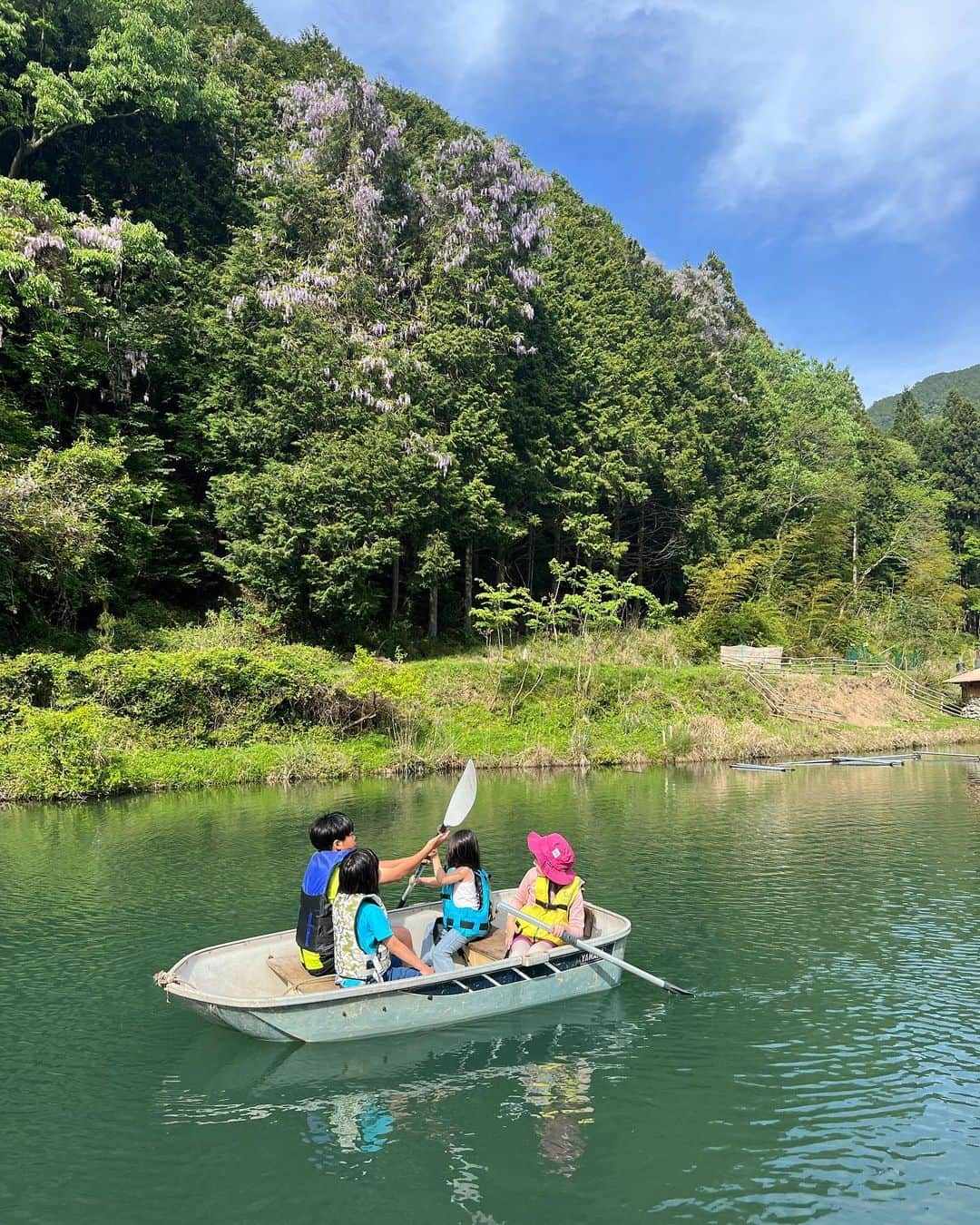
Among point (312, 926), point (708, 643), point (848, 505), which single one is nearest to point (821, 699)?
point (708, 643)

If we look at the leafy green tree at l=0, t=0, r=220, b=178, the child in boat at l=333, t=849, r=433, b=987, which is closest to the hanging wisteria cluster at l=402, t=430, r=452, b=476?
the leafy green tree at l=0, t=0, r=220, b=178

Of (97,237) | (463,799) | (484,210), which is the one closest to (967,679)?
(484,210)

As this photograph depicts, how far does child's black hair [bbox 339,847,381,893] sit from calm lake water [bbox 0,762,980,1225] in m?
1.44

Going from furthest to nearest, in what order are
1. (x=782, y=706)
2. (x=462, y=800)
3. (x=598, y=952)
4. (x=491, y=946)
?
(x=782, y=706)
(x=462, y=800)
(x=491, y=946)
(x=598, y=952)

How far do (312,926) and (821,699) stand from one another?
2797 centimetres

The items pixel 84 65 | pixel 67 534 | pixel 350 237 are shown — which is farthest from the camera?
pixel 350 237

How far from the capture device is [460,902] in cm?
807

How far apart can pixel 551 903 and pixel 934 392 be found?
140 metres

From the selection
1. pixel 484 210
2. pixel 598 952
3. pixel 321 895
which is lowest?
pixel 598 952

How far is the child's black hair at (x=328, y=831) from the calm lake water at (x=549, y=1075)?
1690 mm

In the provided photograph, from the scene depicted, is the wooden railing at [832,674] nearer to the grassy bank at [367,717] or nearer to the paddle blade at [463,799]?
the grassy bank at [367,717]

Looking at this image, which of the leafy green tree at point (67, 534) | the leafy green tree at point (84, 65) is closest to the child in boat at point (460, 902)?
the leafy green tree at point (67, 534)

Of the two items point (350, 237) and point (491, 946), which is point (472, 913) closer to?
point (491, 946)

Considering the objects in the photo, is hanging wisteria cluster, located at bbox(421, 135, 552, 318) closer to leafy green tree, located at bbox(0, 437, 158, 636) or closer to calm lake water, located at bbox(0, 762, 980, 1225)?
leafy green tree, located at bbox(0, 437, 158, 636)
